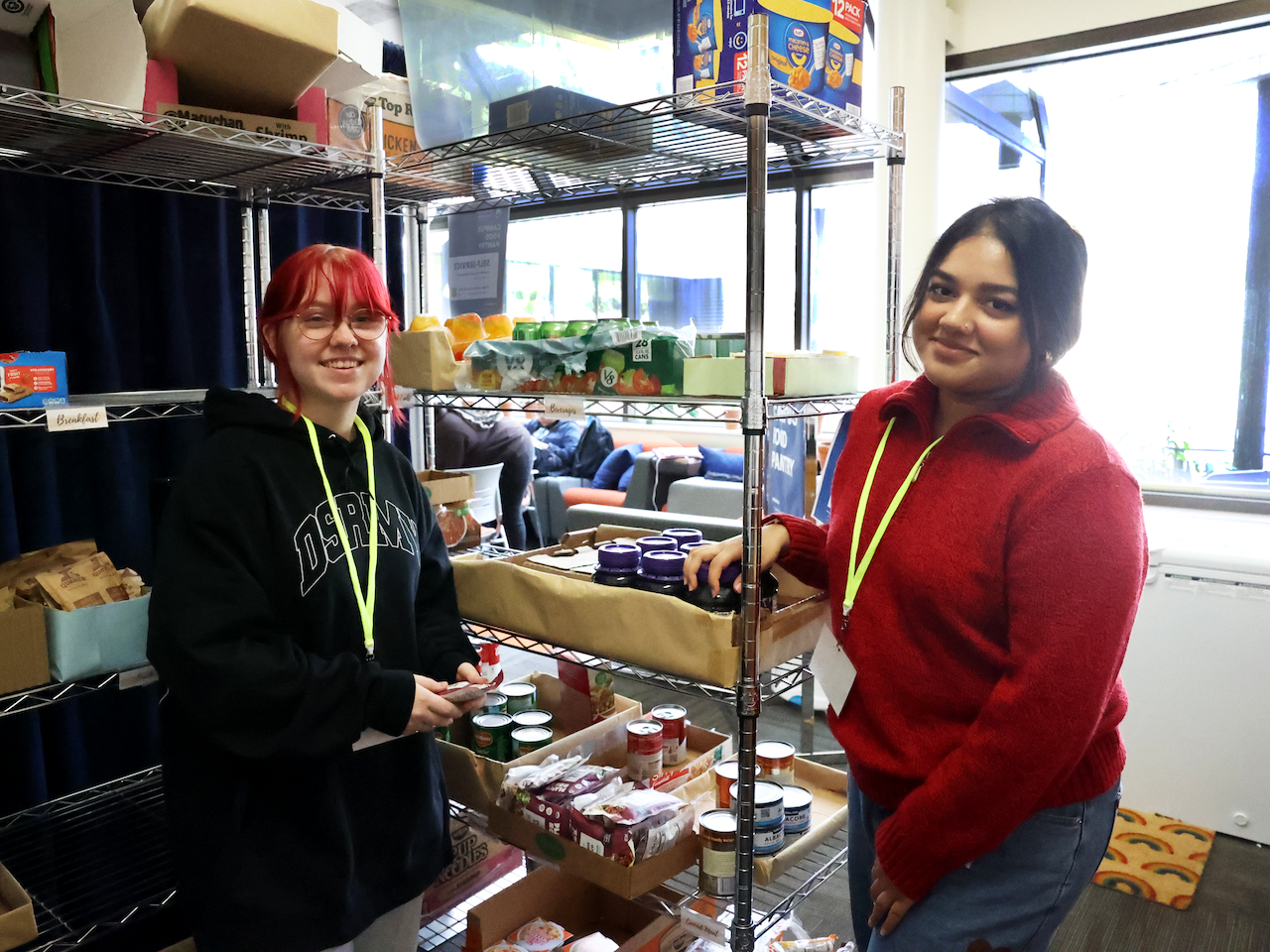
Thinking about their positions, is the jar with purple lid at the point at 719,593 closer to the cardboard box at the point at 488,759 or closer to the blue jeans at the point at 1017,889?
the blue jeans at the point at 1017,889

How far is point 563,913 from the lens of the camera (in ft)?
6.16

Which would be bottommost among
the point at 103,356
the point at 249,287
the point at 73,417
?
the point at 73,417

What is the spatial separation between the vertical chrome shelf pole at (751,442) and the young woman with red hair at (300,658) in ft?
1.42

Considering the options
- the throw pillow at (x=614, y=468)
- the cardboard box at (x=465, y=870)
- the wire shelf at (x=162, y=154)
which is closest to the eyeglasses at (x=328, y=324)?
the wire shelf at (x=162, y=154)

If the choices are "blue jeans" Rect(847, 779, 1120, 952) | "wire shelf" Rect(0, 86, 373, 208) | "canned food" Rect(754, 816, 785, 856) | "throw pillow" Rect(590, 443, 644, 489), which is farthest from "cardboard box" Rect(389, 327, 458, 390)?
"throw pillow" Rect(590, 443, 644, 489)

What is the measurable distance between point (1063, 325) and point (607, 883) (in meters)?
1.12

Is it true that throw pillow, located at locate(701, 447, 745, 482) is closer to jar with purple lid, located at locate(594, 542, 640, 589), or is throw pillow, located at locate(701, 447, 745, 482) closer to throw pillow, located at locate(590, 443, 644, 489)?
throw pillow, located at locate(590, 443, 644, 489)

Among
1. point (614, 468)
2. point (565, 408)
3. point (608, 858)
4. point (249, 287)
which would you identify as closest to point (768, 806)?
point (608, 858)

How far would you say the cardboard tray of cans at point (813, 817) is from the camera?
157 centimetres

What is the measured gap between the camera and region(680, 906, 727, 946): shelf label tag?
1.56 metres

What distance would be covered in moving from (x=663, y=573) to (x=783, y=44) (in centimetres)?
85

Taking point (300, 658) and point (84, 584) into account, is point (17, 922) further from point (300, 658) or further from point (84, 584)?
point (300, 658)

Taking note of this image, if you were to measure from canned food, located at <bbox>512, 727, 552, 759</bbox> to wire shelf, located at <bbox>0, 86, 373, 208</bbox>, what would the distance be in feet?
3.93

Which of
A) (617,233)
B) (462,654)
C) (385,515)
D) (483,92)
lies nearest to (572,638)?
(462,654)
